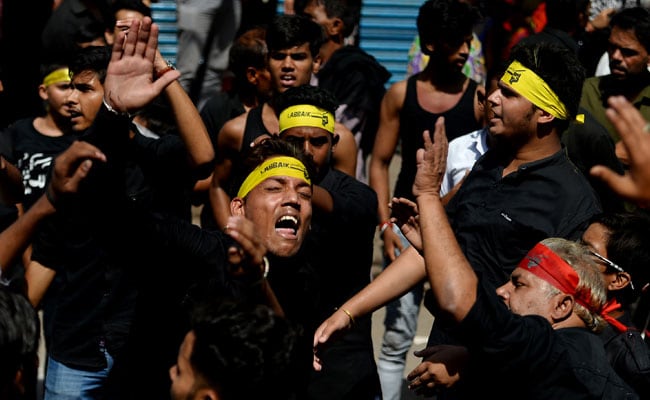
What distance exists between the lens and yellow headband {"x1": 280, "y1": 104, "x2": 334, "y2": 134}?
211 inches

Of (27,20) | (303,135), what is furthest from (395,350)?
(27,20)

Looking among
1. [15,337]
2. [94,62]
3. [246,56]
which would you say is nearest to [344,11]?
[246,56]

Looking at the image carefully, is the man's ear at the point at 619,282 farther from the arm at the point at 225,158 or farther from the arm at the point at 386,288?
the arm at the point at 225,158

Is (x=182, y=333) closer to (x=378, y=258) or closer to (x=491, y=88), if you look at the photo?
(x=491, y=88)

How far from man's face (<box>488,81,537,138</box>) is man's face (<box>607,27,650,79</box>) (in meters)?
2.25

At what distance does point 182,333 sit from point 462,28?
3.27m

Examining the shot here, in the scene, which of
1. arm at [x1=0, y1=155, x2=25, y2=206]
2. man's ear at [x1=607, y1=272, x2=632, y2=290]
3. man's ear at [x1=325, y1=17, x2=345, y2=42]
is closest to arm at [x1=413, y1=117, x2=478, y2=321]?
man's ear at [x1=607, y1=272, x2=632, y2=290]

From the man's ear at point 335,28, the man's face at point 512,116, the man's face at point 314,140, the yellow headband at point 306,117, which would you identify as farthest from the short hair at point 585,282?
the man's ear at point 335,28

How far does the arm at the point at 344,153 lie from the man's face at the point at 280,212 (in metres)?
1.64

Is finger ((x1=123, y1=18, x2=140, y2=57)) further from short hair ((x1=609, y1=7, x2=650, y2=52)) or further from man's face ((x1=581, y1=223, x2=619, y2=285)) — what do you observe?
short hair ((x1=609, y1=7, x2=650, y2=52))

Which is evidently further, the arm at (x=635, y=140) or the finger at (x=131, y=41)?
the finger at (x=131, y=41)

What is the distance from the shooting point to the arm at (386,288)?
14.0 feet

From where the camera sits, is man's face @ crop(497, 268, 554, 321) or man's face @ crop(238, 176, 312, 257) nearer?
man's face @ crop(497, 268, 554, 321)

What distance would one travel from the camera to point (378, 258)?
8.39 meters
